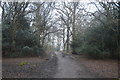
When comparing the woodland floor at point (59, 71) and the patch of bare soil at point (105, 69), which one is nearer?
the woodland floor at point (59, 71)

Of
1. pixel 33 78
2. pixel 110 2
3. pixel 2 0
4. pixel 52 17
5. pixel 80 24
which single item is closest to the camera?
pixel 33 78

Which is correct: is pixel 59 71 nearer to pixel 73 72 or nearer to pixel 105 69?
pixel 73 72

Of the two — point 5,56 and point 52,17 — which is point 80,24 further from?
point 5,56

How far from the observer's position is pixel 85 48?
15258 millimetres

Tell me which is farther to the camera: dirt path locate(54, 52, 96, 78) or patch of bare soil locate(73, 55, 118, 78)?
patch of bare soil locate(73, 55, 118, 78)

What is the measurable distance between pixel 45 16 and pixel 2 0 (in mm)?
8207

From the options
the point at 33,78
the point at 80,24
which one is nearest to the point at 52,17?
the point at 80,24

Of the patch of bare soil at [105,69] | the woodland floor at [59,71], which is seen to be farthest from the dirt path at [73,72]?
the patch of bare soil at [105,69]

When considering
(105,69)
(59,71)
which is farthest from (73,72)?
(105,69)

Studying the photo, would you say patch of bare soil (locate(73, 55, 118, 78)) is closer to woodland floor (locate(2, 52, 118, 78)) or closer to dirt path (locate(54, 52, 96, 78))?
woodland floor (locate(2, 52, 118, 78))

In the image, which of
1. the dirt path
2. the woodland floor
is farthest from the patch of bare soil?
the dirt path

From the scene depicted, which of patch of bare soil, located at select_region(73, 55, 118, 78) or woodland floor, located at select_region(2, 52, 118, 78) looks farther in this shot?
patch of bare soil, located at select_region(73, 55, 118, 78)

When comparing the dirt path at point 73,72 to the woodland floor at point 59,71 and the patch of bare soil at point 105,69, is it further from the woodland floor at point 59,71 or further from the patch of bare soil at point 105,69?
the patch of bare soil at point 105,69

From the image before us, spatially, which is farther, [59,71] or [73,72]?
[59,71]
